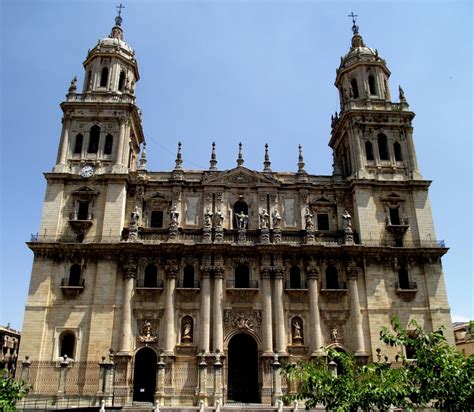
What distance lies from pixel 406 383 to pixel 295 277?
1625 cm

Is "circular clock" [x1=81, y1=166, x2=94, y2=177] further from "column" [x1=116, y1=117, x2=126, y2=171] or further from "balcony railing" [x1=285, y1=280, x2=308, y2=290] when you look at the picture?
"balcony railing" [x1=285, y1=280, x2=308, y2=290]

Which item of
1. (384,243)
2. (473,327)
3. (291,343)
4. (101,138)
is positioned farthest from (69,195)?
(473,327)

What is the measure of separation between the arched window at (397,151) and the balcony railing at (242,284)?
46.2 feet

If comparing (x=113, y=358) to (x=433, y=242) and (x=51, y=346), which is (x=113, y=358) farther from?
(x=433, y=242)

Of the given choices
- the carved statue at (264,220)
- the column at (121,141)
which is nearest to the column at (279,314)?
the carved statue at (264,220)

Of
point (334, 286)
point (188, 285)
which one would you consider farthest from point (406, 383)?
point (188, 285)

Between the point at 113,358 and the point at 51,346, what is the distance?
3.87 metres

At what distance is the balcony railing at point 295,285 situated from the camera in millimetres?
29950

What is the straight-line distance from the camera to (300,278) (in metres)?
30.4

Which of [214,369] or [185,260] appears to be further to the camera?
[185,260]

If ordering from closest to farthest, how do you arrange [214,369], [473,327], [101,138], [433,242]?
[473,327] → [214,369] → [433,242] → [101,138]

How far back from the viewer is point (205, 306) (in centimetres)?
2875

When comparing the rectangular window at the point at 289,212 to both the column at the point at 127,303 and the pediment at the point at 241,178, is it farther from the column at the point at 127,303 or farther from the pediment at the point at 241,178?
the column at the point at 127,303

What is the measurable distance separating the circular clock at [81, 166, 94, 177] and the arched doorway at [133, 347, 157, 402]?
12.1m
